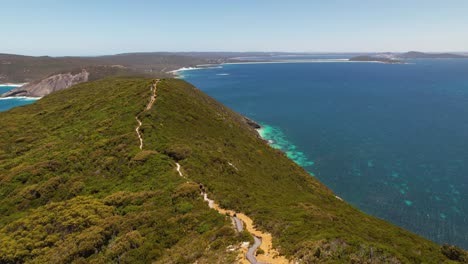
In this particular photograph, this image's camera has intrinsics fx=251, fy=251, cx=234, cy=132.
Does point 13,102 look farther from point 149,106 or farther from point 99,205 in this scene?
point 99,205

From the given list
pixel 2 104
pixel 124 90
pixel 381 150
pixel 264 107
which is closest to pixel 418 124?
pixel 381 150

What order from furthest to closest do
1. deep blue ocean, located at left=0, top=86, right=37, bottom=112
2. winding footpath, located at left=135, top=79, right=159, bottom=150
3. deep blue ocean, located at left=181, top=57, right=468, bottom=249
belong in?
deep blue ocean, located at left=0, top=86, right=37, bottom=112 < deep blue ocean, located at left=181, top=57, right=468, bottom=249 < winding footpath, located at left=135, top=79, right=159, bottom=150

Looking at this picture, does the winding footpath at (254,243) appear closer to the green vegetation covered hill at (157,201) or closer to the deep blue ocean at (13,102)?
the green vegetation covered hill at (157,201)

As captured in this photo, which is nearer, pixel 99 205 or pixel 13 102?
pixel 99 205

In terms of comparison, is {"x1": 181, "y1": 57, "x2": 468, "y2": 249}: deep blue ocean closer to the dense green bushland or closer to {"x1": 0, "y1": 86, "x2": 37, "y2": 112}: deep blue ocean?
the dense green bushland

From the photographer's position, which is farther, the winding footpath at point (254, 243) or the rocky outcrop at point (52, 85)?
the rocky outcrop at point (52, 85)

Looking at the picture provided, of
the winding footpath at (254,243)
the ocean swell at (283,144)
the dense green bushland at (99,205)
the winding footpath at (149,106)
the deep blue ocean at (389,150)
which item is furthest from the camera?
the ocean swell at (283,144)

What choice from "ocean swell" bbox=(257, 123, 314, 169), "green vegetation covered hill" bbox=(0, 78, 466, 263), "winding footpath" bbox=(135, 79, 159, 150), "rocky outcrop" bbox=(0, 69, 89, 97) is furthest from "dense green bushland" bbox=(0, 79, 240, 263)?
"rocky outcrop" bbox=(0, 69, 89, 97)

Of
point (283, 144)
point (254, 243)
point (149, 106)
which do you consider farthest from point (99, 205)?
point (283, 144)

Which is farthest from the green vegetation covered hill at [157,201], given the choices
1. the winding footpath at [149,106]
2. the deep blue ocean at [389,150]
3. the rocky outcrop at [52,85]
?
the rocky outcrop at [52,85]
